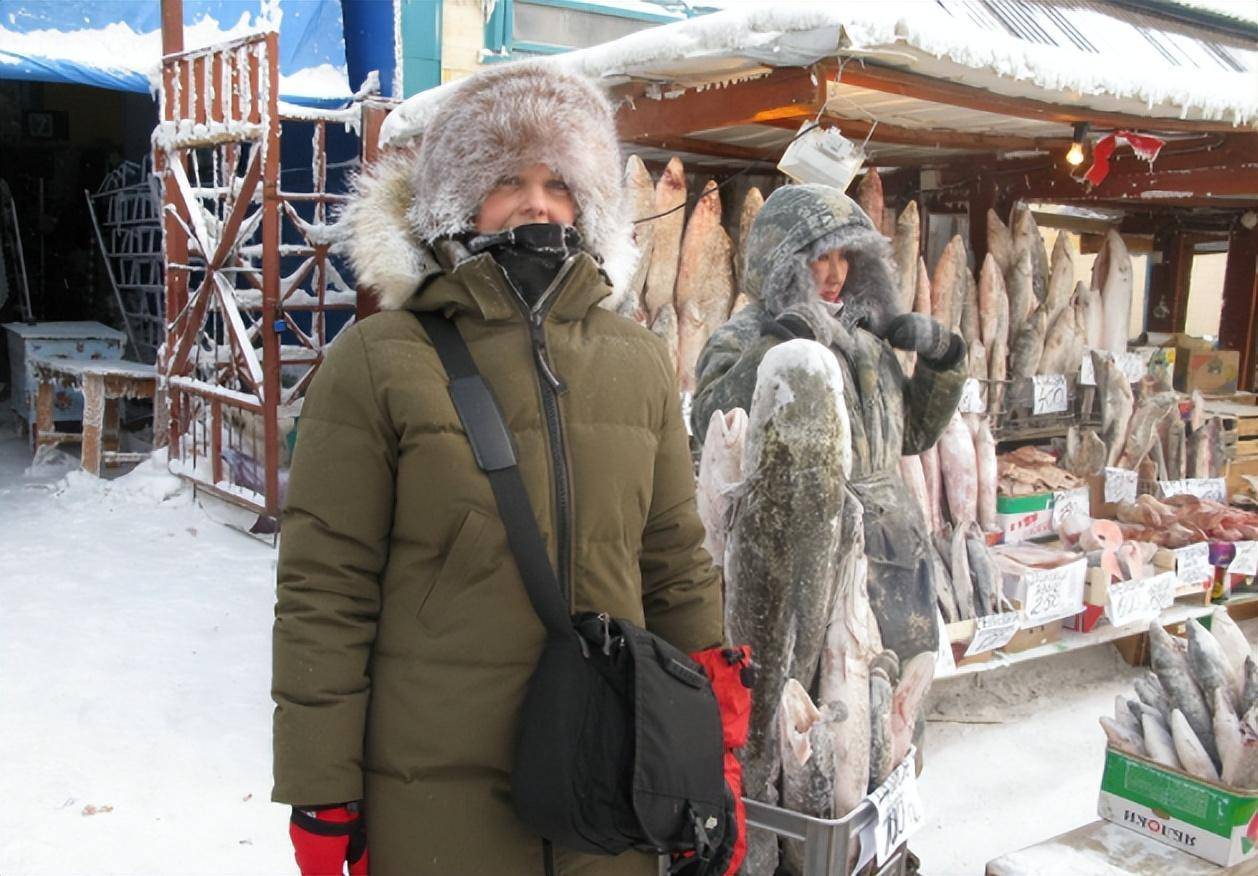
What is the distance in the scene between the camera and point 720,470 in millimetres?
2312

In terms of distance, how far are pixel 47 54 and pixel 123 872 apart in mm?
6298

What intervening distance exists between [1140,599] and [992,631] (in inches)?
40.0

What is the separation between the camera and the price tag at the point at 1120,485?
4.96 m

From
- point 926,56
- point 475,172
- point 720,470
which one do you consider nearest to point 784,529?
point 720,470

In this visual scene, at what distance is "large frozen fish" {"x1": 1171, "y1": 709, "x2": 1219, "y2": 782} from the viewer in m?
2.48

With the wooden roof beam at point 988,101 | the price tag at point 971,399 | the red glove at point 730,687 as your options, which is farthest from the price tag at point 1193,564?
the red glove at point 730,687

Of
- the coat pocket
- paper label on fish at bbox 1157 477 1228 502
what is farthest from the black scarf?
paper label on fish at bbox 1157 477 1228 502

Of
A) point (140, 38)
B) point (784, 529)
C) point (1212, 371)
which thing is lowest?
point (784, 529)

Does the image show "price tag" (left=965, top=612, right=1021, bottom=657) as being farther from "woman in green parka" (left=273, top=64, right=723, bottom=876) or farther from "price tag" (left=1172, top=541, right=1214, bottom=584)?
"woman in green parka" (left=273, top=64, right=723, bottom=876)

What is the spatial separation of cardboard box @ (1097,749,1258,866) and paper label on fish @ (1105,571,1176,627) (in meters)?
1.74

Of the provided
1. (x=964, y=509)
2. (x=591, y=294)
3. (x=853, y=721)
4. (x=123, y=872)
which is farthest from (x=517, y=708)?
(x=964, y=509)

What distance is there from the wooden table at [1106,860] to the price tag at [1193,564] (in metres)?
2.28

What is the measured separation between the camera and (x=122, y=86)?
7.29m

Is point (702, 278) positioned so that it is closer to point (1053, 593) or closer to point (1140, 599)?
point (1053, 593)
